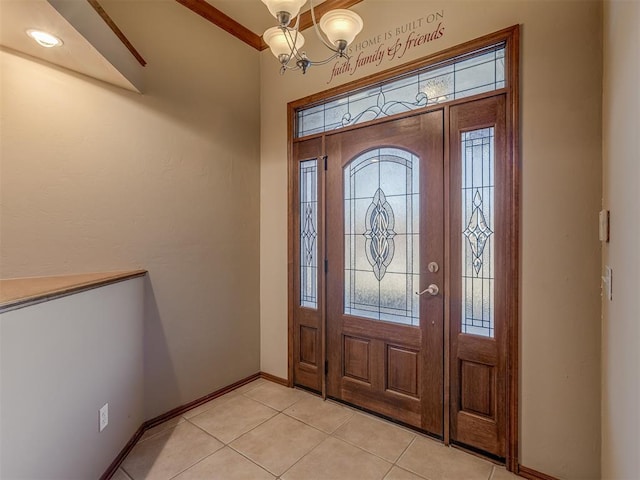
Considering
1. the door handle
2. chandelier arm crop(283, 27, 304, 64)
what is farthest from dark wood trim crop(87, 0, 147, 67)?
Answer: the door handle

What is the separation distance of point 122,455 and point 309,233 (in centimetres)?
201

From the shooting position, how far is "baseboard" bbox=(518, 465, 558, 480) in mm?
1859

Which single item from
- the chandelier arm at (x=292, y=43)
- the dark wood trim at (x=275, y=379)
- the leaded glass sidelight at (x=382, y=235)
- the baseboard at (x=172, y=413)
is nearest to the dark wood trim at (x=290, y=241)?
the dark wood trim at (x=275, y=379)

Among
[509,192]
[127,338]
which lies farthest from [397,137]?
[127,338]

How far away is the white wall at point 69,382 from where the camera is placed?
4.15ft

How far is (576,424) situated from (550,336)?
477mm

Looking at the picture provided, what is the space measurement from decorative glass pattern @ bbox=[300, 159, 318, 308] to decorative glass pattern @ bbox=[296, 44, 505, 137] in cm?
38

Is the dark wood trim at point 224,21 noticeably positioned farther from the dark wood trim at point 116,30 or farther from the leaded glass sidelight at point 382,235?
the leaded glass sidelight at point 382,235

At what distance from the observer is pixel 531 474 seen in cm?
189

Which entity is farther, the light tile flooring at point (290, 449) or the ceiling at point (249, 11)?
the ceiling at point (249, 11)

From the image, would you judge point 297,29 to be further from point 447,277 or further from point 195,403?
point 195,403

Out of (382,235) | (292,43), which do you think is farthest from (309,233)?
(292,43)

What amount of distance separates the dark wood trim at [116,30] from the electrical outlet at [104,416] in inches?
84.4

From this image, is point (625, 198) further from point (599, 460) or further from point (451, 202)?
point (599, 460)
